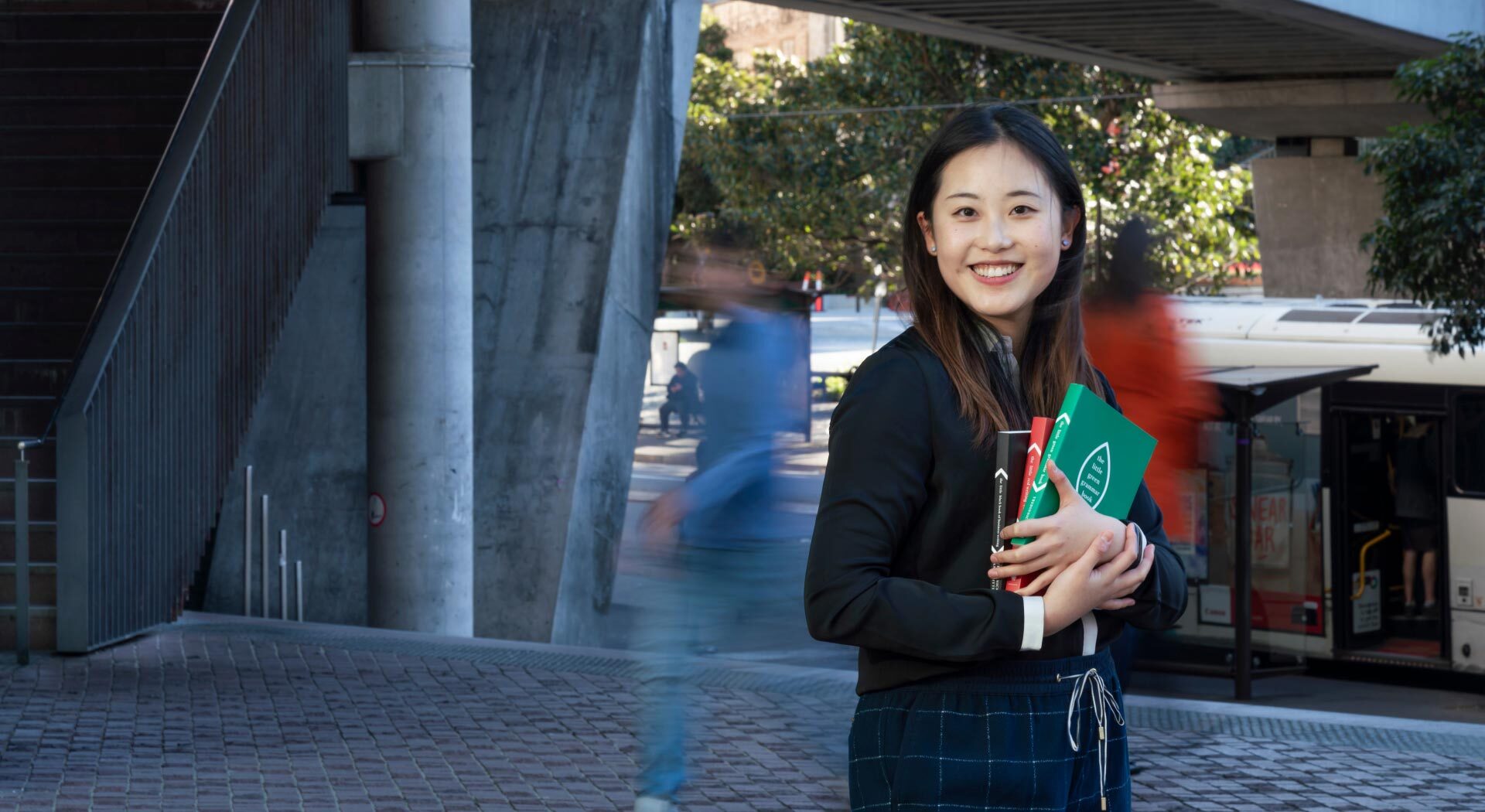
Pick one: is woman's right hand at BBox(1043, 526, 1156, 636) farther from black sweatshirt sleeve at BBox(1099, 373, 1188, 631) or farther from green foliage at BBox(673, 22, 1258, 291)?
green foliage at BBox(673, 22, 1258, 291)

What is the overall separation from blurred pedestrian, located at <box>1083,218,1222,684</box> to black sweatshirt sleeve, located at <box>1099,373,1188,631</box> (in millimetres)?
3355

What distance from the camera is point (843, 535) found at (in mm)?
2188

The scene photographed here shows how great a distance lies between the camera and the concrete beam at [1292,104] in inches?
882

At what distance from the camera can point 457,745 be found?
6.97m

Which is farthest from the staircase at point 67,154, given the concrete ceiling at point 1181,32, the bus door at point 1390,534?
the bus door at point 1390,534

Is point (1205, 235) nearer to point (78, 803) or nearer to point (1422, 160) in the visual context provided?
point (1422, 160)

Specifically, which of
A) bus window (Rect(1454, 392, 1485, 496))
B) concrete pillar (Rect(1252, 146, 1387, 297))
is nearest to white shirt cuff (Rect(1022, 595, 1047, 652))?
bus window (Rect(1454, 392, 1485, 496))

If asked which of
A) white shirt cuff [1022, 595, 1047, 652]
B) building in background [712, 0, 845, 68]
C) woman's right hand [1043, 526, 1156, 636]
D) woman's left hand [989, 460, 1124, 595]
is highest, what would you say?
building in background [712, 0, 845, 68]

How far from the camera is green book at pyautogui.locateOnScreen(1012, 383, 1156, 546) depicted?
7.11 ft

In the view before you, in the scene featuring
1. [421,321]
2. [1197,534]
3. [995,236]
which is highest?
[421,321]

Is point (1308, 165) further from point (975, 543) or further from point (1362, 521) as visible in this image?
point (975, 543)

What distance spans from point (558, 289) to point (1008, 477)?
10490 mm

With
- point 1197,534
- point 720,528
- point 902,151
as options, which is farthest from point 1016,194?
point 902,151

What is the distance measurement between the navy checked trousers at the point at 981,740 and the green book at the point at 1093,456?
0.76 ft
